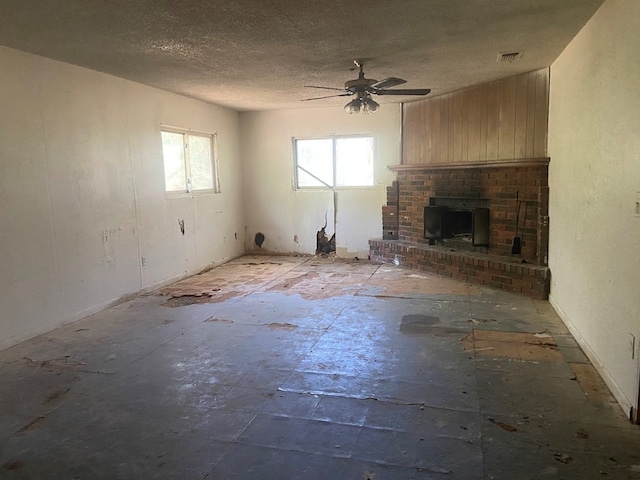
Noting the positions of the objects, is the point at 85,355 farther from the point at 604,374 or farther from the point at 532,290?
the point at 532,290

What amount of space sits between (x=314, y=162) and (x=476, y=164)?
9.39ft

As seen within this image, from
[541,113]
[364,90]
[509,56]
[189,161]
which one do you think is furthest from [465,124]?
[189,161]

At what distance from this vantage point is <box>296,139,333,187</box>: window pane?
7629mm

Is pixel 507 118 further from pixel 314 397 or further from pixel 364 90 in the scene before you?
pixel 314 397

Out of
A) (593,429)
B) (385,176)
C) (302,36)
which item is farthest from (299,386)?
(385,176)

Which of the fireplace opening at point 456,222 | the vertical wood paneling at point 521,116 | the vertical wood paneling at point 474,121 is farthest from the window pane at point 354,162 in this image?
the vertical wood paneling at point 521,116

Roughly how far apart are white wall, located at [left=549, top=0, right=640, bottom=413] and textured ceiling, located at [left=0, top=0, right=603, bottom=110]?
1.19 feet

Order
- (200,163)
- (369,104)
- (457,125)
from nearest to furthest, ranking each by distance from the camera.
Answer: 1. (369,104)
2. (457,125)
3. (200,163)

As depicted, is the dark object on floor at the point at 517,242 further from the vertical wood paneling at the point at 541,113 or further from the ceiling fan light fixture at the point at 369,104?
the ceiling fan light fixture at the point at 369,104

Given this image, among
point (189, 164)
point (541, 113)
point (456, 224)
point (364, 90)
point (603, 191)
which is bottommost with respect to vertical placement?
point (456, 224)

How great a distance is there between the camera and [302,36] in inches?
142

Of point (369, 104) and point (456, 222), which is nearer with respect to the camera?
point (369, 104)

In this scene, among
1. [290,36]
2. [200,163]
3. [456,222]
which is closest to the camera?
[290,36]

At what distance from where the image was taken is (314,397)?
280cm
